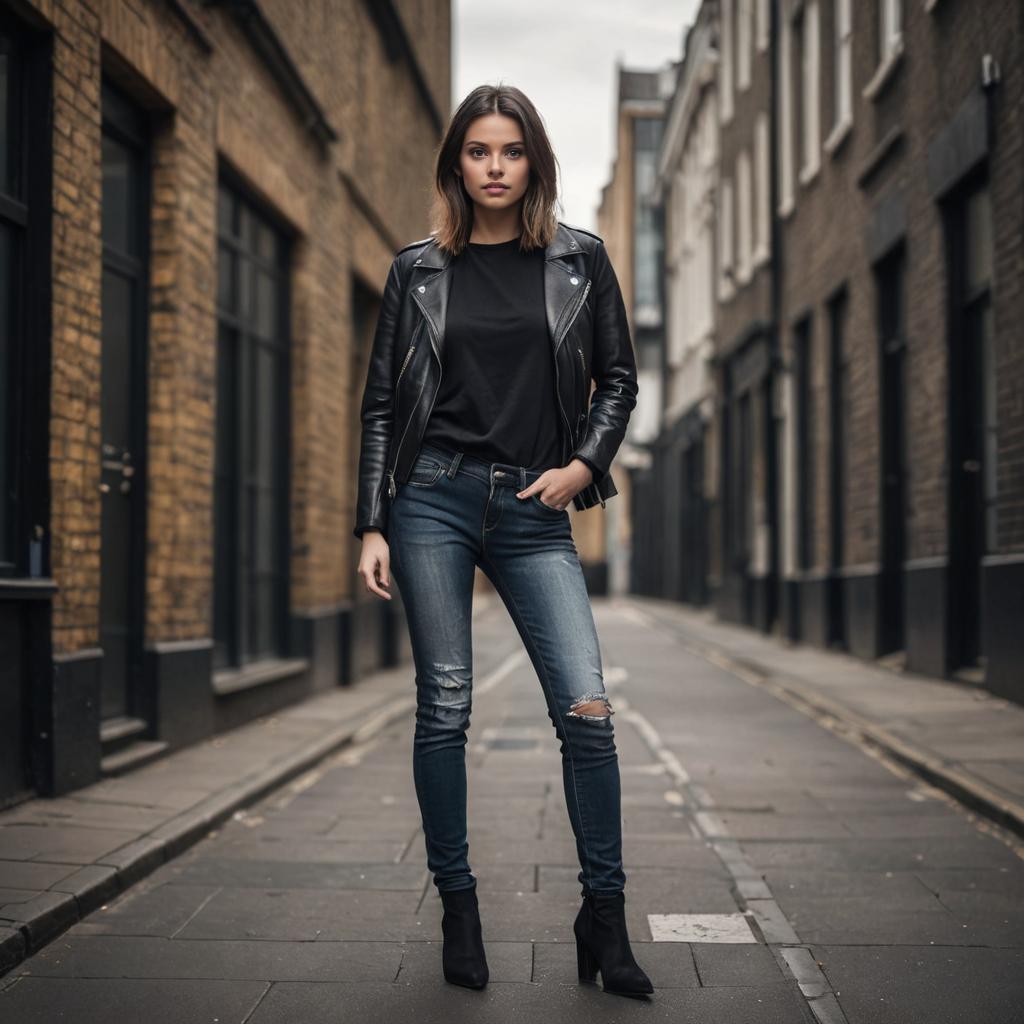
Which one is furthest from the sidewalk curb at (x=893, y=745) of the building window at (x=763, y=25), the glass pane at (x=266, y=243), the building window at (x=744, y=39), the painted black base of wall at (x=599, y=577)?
the painted black base of wall at (x=599, y=577)

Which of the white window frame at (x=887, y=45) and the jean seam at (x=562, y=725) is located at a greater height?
the white window frame at (x=887, y=45)

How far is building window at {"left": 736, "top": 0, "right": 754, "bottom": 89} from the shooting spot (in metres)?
22.5

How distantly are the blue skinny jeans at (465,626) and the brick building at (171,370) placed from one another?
2643 millimetres

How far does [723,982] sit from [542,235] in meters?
1.89

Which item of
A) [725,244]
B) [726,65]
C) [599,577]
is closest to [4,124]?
[725,244]

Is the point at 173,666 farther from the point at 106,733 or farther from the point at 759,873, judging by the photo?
the point at 759,873

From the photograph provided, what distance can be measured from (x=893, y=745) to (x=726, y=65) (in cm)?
1994

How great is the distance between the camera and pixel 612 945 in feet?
11.6

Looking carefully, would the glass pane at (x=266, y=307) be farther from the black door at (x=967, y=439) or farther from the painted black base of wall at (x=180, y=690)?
the black door at (x=967, y=439)

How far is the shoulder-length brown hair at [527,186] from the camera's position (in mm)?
3643

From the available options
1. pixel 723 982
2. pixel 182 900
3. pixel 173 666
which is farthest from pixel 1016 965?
pixel 173 666

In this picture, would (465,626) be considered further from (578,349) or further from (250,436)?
(250,436)

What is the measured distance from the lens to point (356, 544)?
1373 centimetres

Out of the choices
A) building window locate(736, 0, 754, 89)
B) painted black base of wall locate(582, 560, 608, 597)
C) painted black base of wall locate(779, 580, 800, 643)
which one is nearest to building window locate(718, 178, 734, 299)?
building window locate(736, 0, 754, 89)
